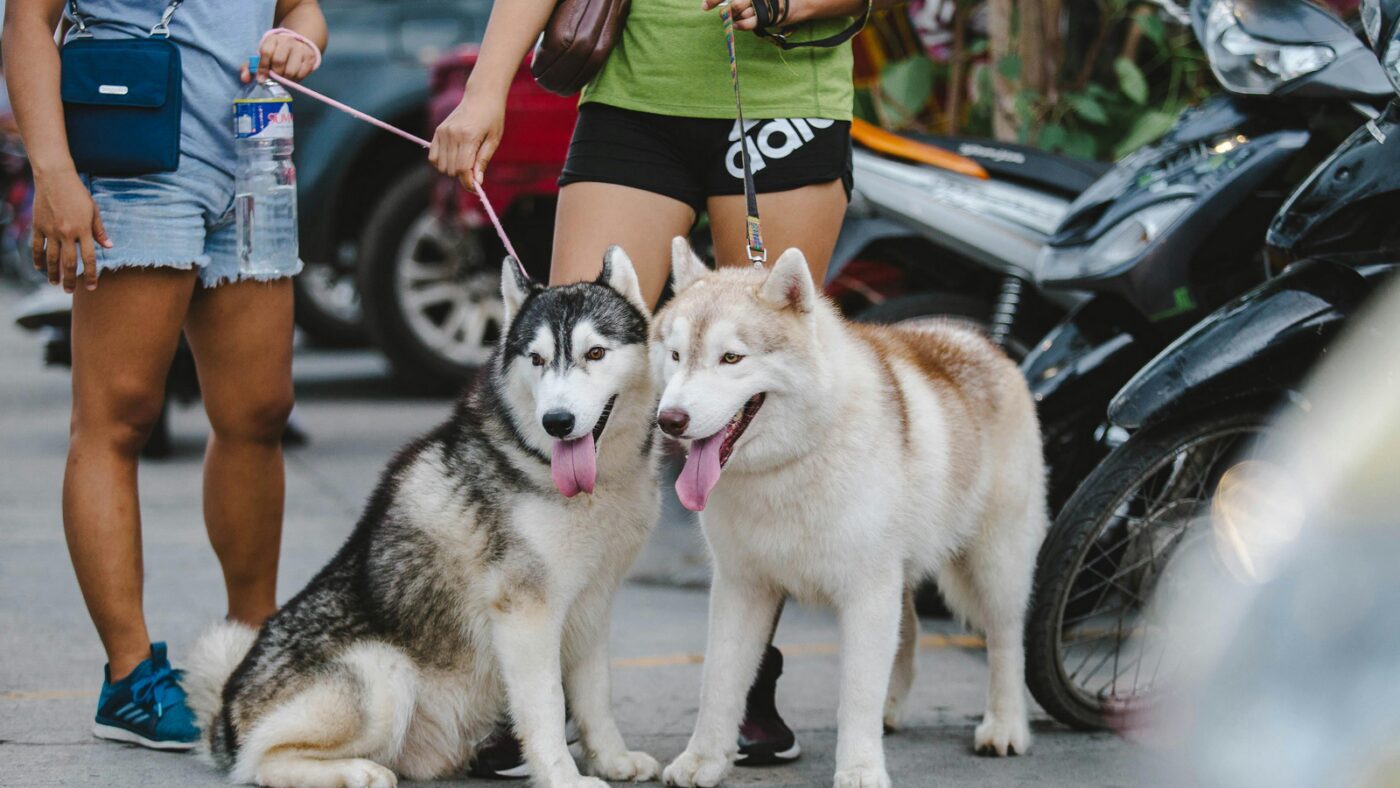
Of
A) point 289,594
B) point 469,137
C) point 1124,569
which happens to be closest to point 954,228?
point 1124,569

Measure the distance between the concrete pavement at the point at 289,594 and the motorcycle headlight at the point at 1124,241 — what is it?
1.17m

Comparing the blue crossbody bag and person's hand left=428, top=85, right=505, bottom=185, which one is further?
the blue crossbody bag

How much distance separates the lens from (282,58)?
350cm

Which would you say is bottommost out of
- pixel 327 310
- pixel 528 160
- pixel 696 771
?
pixel 327 310

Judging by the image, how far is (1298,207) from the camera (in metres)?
3.52

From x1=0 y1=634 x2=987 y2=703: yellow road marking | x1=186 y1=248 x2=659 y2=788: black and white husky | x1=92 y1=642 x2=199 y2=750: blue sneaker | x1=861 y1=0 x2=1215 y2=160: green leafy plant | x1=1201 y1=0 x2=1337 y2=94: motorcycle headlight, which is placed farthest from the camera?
Result: x1=861 y1=0 x2=1215 y2=160: green leafy plant

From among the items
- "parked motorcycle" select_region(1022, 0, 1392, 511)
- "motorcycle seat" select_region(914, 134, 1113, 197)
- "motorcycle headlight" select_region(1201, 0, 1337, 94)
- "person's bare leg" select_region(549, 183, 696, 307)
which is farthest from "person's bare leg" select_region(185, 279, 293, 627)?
"motorcycle seat" select_region(914, 134, 1113, 197)

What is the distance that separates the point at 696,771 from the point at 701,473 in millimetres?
724

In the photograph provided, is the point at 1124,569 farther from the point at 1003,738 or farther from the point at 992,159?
the point at 992,159

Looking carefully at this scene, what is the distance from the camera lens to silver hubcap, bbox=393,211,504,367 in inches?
333

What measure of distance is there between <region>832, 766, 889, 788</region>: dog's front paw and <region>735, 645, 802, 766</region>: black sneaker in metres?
0.38

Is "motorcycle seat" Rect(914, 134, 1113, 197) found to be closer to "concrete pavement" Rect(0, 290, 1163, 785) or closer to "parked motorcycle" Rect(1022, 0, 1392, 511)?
"parked motorcycle" Rect(1022, 0, 1392, 511)

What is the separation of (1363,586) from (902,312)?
2.76 metres

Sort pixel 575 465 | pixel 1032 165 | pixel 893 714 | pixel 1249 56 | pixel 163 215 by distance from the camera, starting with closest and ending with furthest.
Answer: pixel 575 465 → pixel 163 215 → pixel 893 714 → pixel 1249 56 → pixel 1032 165
